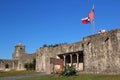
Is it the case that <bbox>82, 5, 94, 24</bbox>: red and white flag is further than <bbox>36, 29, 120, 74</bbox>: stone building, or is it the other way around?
<bbox>82, 5, 94, 24</bbox>: red and white flag

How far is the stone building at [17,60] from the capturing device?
5714 centimetres

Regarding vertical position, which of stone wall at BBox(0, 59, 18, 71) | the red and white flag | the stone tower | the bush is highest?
the red and white flag

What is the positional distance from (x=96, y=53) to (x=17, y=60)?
39.3 m

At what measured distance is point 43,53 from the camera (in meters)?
43.2

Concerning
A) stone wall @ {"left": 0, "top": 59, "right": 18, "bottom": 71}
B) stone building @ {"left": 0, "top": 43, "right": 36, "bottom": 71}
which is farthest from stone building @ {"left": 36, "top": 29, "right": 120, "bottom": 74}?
stone wall @ {"left": 0, "top": 59, "right": 18, "bottom": 71}

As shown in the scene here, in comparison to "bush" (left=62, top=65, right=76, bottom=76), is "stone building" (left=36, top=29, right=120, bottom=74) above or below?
above

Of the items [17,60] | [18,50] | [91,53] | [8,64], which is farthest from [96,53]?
[18,50]

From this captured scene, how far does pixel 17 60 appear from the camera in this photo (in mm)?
66000

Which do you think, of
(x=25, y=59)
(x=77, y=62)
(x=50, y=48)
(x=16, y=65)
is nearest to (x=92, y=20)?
(x=77, y=62)

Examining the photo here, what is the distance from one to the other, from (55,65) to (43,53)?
8.24 meters

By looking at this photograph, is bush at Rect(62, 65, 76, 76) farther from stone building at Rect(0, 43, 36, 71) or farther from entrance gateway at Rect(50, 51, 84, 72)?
stone building at Rect(0, 43, 36, 71)

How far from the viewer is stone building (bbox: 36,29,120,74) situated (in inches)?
1078

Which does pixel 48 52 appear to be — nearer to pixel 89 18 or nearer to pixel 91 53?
pixel 89 18

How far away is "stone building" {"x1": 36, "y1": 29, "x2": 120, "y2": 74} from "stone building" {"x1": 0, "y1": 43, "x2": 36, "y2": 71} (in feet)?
60.3
